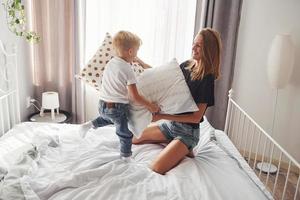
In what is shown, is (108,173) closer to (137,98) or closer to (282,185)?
(137,98)

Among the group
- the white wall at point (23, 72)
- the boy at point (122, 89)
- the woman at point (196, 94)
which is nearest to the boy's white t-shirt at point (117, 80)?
the boy at point (122, 89)

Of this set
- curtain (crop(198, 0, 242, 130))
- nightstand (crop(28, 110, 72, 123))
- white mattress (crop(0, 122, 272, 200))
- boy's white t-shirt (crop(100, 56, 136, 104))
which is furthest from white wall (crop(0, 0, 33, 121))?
curtain (crop(198, 0, 242, 130))

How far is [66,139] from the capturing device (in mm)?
2125

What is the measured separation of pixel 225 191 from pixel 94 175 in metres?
0.69

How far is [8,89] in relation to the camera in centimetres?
251

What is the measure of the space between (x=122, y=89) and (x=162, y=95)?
0.87 feet

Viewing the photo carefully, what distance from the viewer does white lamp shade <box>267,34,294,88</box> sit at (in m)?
2.74

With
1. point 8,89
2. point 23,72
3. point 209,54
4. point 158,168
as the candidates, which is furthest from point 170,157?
point 23,72

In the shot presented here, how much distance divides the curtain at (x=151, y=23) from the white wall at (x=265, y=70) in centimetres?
55

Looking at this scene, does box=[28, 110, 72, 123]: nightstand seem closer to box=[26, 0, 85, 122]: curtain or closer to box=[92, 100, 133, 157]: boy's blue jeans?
box=[26, 0, 85, 122]: curtain

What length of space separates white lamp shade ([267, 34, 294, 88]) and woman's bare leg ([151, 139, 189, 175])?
139 cm

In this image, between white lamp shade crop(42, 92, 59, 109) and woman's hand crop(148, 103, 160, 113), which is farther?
white lamp shade crop(42, 92, 59, 109)

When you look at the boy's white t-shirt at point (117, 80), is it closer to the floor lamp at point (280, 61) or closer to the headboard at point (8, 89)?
the headboard at point (8, 89)

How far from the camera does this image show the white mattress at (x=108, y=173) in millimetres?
1491
